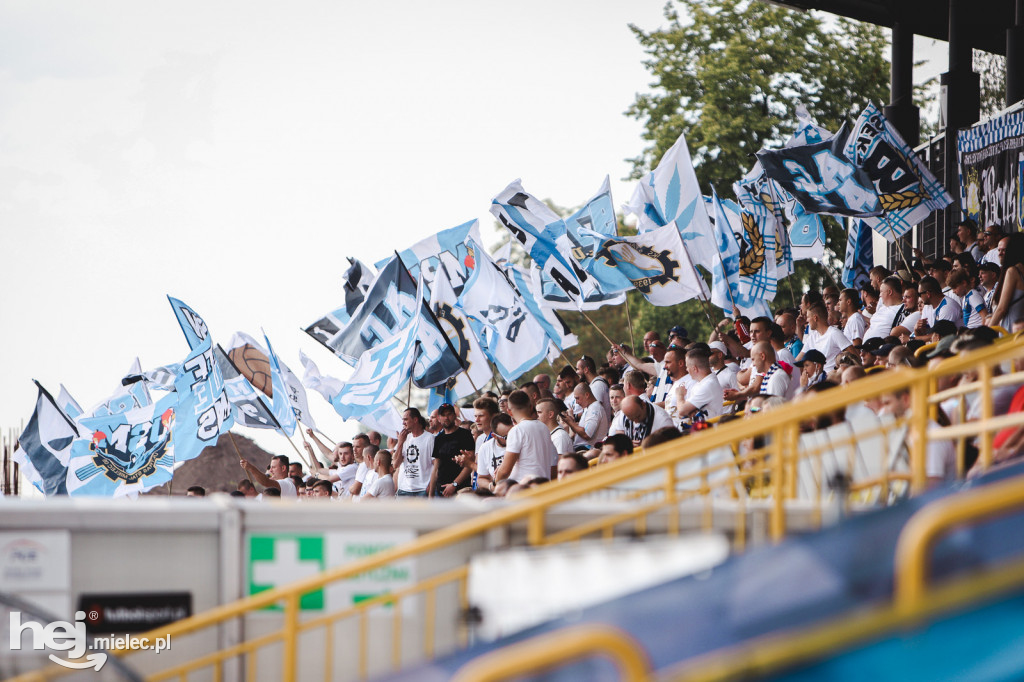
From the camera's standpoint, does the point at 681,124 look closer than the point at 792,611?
No

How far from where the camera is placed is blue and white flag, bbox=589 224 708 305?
1421 centimetres

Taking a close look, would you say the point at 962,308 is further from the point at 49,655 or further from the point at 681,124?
the point at 681,124

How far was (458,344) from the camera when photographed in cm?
1617

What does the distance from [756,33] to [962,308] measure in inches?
1008

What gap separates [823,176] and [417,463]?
22.3ft

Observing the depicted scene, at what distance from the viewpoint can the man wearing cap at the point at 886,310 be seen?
40.0 ft

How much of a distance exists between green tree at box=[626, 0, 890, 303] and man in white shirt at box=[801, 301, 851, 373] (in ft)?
69.2

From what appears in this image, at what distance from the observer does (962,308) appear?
39.6 ft

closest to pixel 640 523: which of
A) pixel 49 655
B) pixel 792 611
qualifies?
pixel 792 611

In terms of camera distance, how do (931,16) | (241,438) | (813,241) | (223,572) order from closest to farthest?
(223,572) → (813,241) → (931,16) → (241,438)

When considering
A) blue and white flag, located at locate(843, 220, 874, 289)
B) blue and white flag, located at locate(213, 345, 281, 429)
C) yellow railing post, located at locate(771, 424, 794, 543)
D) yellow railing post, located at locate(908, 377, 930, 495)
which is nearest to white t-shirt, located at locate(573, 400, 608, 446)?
yellow railing post, located at locate(771, 424, 794, 543)

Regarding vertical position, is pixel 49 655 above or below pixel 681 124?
below

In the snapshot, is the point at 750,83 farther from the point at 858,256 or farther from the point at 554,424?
the point at 554,424

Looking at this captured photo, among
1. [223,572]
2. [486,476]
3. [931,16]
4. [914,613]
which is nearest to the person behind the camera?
[914,613]
